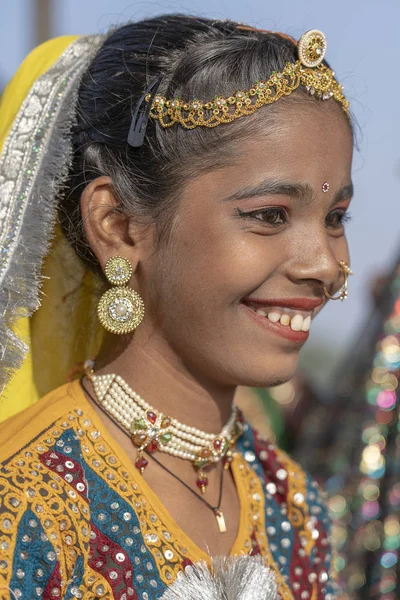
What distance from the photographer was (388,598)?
2.73 meters

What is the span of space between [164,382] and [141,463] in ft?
0.63

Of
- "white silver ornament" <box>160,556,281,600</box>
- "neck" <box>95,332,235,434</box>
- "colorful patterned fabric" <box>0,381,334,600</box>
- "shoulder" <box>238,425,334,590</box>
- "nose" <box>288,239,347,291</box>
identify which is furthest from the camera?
"shoulder" <box>238,425,334,590</box>

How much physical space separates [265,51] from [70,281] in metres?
0.73

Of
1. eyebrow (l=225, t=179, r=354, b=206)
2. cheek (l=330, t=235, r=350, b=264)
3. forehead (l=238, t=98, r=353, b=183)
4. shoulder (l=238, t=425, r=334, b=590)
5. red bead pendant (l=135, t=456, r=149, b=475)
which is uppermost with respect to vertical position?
forehead (l=238, t=98, r=353, b=183)

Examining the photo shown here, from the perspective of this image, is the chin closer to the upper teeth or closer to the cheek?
the upper teeth

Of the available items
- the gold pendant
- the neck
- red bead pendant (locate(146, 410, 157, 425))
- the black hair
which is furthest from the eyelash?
the gold pendant

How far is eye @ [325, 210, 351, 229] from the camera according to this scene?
6.54 feet

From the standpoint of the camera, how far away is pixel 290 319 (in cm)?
193

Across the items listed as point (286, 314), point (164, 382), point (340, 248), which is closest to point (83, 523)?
point (164, 382)

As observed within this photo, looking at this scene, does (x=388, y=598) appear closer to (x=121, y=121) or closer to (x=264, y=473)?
(x=264, y=473)

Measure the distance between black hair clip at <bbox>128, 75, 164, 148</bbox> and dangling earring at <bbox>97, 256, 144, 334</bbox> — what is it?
0.26m

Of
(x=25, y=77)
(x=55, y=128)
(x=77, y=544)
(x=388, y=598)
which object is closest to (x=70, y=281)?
(x=55, y=128)

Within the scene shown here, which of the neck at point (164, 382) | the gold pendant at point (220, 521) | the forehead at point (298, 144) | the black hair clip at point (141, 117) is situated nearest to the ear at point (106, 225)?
the black hair clip at point (141, 117)

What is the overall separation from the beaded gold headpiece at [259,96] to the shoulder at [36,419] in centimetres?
64
